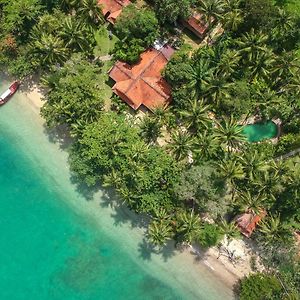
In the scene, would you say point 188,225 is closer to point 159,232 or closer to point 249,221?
point 159,232

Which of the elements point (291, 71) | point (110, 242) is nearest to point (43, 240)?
point (110, 242)

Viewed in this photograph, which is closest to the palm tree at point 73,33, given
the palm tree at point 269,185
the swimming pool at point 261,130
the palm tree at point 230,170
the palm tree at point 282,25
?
the palm tree at point 230,170

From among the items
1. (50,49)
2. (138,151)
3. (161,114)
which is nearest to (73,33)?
(50,49)

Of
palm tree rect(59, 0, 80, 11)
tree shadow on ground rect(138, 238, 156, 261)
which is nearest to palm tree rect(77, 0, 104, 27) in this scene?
palm tree rect(59, 0, 80, 11)

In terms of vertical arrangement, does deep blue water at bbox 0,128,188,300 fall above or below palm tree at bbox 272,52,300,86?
below

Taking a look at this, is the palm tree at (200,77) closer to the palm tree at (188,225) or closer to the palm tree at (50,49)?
the palm tree at (188,225)

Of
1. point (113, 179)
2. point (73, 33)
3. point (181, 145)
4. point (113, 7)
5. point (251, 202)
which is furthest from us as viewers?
point (113, 7)

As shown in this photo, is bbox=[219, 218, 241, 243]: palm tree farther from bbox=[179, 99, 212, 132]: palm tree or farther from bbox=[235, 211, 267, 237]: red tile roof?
bbox=[179, 99, 212, 132]: palm tree

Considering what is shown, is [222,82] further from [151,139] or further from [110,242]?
[110,242]
